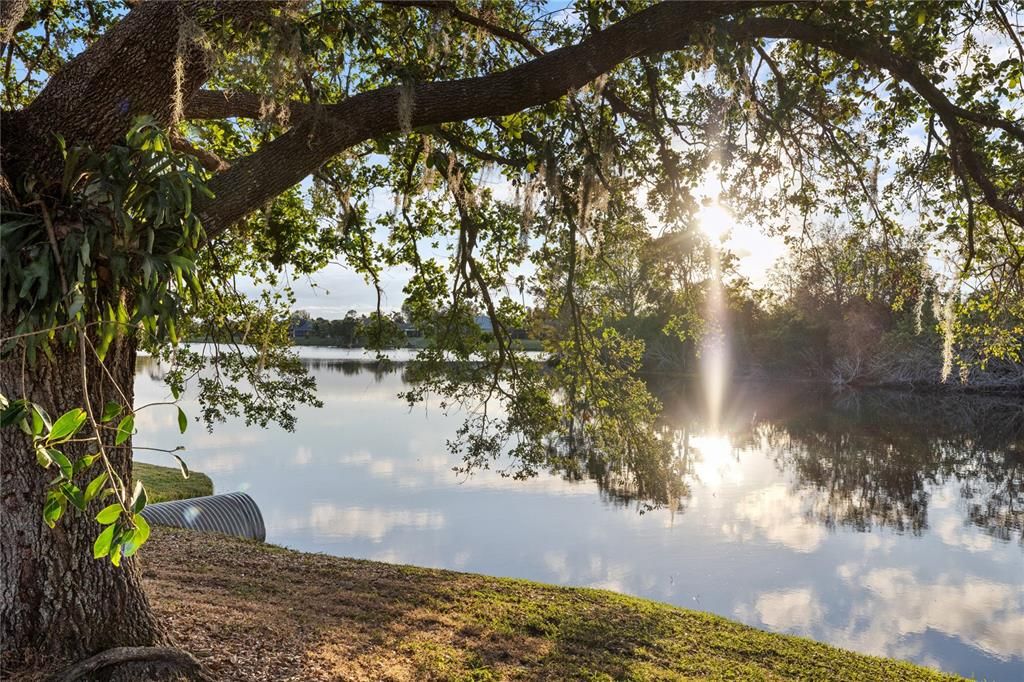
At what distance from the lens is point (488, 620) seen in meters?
5.32

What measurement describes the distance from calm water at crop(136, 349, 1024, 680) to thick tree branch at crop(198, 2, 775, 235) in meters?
5.32

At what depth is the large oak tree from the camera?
2.45 metres

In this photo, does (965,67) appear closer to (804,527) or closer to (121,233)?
(121,233)

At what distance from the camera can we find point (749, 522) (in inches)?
459

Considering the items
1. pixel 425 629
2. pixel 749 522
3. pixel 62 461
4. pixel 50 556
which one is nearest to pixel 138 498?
pixel 62 461

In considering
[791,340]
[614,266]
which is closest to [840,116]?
[614,266]

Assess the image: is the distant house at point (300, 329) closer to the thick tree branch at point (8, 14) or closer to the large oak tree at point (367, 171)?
the large oak tree at point (367, 171)

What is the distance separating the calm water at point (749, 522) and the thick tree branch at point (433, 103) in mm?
5325

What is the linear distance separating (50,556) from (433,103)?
2668mm

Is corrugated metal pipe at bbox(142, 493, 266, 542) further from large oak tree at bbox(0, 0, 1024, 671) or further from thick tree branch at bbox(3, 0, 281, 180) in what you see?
thick tree branch at bbox(3, 0, 281, 180)

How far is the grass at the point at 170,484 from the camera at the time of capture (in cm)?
1017

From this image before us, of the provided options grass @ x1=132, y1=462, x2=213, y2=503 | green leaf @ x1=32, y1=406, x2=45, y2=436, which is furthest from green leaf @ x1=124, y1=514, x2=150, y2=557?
grass @ x1=132, y1=462, x2=213, y2=503

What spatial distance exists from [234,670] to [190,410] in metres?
22.5

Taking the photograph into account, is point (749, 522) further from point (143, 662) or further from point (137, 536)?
point (137, 536)
